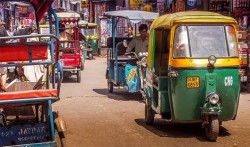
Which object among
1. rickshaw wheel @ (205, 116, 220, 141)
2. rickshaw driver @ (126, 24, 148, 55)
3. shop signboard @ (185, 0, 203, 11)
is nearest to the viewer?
rickshaw wheel @ (205, 116, 220, 141)

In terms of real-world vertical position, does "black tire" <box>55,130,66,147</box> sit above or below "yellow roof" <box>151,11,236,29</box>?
below

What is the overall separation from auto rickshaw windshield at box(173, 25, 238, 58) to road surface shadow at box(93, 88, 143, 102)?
5270 millimetres

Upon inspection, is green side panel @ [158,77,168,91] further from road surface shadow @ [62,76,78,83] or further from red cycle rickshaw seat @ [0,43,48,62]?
road surface shadow @ [62,76,78,83]

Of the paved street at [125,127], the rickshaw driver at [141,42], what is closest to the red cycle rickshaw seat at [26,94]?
the paved street at [125,127]

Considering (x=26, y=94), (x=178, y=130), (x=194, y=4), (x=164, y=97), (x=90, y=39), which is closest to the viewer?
(x=26, y=94)

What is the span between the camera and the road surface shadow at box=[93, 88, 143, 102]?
13670 mm

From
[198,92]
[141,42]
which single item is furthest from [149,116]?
[141,42]

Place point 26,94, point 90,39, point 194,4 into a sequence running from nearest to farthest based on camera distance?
1. point 26,94
2. point 194,4
3. point 90,39

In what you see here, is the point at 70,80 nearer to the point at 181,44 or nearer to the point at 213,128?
the point at 181,44

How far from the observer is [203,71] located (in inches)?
312

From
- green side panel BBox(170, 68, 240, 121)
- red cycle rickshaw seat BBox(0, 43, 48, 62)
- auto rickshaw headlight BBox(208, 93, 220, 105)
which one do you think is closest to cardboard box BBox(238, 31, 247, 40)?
green side panel BBox(170, 68, 240, 121)

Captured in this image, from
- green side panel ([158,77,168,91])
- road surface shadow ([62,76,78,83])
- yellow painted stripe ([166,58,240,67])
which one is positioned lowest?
road surface shadow ([62,76,78,83])

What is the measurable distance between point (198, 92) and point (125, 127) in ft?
6.32

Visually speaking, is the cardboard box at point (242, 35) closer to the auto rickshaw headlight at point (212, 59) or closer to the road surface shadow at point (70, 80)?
the road surface shadow at point (70, 80)
